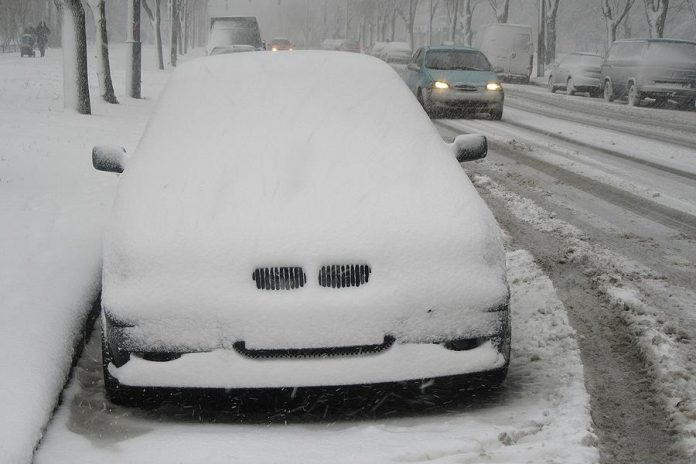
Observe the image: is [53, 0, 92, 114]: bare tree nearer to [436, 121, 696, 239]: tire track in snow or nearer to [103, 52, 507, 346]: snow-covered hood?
[436, 121, 696, 239]: tire track in snow

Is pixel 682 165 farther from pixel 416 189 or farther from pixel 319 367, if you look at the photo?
pixel 319 367

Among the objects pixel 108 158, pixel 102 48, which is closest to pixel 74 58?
pixel 102 48

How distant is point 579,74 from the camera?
29.3 m

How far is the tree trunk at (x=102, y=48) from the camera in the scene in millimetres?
17766

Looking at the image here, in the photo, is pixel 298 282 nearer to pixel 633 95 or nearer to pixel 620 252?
pixel 620 252

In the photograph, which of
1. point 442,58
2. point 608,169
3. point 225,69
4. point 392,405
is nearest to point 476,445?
point 392,405

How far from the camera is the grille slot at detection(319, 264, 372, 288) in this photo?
3.25 metres

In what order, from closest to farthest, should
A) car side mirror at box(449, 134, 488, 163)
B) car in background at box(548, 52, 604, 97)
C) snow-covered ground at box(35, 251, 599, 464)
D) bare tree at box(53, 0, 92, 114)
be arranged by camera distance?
snow-covered ground at box(35, 251, 599, 464) < car side mirror at box(449, 134, 488, 163) < bare tree at box(53, 0, 92, 114) < car in background at box(548, 52, 604, 97)

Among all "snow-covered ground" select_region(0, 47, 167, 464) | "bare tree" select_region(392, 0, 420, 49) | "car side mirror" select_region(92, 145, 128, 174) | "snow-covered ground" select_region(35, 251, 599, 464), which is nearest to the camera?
"snow-covered ground" select_region(35, 251, 599, 464)

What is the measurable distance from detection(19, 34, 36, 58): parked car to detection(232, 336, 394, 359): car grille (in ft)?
149

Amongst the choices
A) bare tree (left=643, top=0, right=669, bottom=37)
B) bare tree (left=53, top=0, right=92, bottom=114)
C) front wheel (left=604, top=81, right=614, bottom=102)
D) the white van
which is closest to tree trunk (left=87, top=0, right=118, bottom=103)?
bare tree (left=53, top=0, right=92, bottom=114)

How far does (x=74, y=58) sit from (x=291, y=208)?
12.9m

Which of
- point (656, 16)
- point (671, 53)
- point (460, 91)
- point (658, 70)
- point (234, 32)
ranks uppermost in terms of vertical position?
point (656, 16)

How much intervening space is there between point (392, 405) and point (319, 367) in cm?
50
